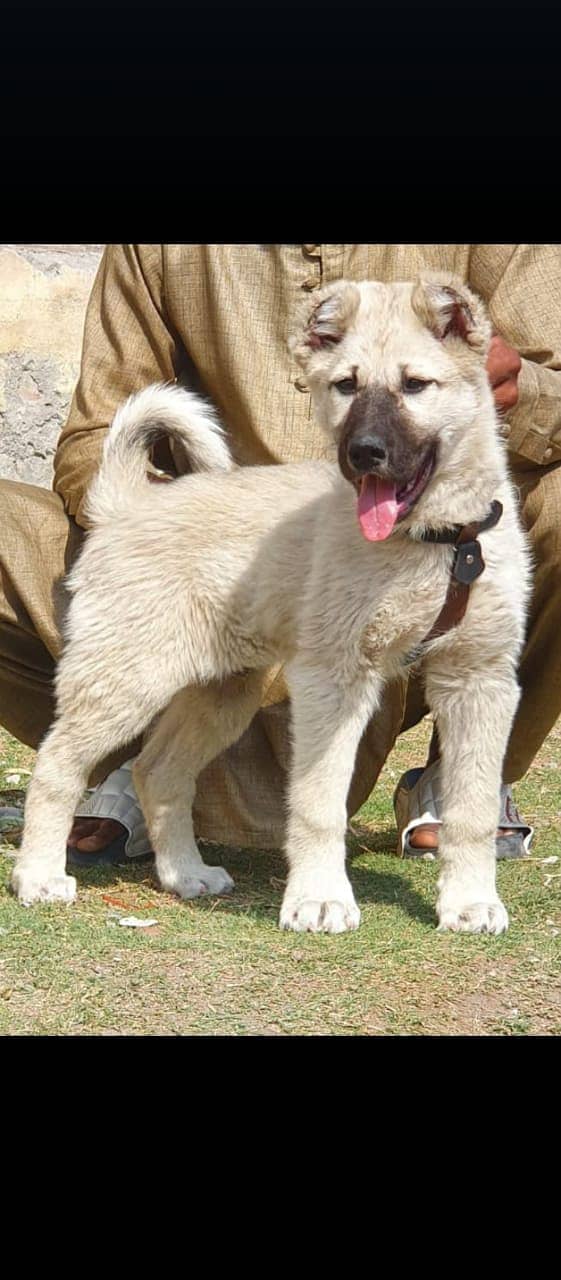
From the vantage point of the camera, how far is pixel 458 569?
3.37 metres

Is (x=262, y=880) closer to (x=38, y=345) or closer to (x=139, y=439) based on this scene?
(x=139, y=439)

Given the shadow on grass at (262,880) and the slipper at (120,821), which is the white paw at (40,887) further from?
the slipper at (120,821)

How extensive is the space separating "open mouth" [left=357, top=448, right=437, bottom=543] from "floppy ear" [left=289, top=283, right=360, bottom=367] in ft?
1.19

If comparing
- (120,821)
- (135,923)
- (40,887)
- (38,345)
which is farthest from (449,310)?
(38,345)

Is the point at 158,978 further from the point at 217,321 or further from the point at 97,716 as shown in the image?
the point at 217,321

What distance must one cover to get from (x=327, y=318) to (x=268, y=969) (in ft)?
4.89

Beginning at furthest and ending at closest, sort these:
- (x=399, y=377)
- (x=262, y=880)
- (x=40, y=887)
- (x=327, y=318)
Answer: (x=262, y=880), (x=40, y=887), (x=327, y=318), (x=399, y=377)

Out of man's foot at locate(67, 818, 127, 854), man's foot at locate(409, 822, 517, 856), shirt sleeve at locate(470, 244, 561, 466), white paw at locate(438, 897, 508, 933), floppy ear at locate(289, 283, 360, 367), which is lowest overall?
man's foot at locate(67, 818, 127, 854)

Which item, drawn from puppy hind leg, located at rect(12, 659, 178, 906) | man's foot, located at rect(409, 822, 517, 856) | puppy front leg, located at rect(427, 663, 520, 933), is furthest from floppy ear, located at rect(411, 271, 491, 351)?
man's foot, located at rect(409, 822, 517, 856)

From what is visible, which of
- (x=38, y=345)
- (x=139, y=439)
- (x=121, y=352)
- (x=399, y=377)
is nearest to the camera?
(x=399, y=377)

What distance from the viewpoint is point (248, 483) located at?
3898 mm

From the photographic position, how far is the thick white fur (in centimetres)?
335

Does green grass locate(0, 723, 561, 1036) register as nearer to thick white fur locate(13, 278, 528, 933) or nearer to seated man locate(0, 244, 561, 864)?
thick white fur locate(13, 278, 528, 933)

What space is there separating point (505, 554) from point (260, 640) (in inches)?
28.5
